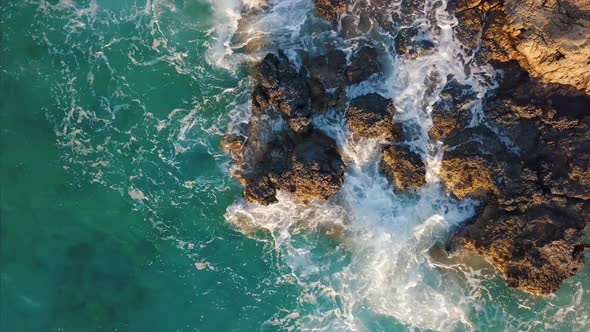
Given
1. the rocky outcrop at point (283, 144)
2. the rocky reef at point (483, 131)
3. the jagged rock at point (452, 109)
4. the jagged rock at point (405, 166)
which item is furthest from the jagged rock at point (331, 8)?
the jagged rock at point (405, 166)

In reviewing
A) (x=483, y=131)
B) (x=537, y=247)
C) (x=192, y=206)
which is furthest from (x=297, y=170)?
(x=537, y=247)

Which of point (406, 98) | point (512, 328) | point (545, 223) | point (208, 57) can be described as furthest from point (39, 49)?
point (512, 328)

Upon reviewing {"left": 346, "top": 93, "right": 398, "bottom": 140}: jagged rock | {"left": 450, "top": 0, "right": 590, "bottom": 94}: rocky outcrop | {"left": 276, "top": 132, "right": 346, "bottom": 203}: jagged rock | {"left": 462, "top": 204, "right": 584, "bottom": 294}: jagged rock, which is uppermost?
{"left": 450, "top": 0, "right": 590, "bottom": 94}: rocky outcrop

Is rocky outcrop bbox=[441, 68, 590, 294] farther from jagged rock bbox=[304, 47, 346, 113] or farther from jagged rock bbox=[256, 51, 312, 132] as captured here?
jagged rock bbox=[256, 51, 312, 132]

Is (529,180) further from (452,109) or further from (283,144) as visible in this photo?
(283,144)

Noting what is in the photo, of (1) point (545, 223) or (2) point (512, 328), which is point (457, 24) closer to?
(1) point (545, 223)

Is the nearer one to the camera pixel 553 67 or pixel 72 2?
pixel 553 67

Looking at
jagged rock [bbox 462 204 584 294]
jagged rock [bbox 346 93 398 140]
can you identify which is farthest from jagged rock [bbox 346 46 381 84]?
jagged rock [bbox 462 204 584 294]
